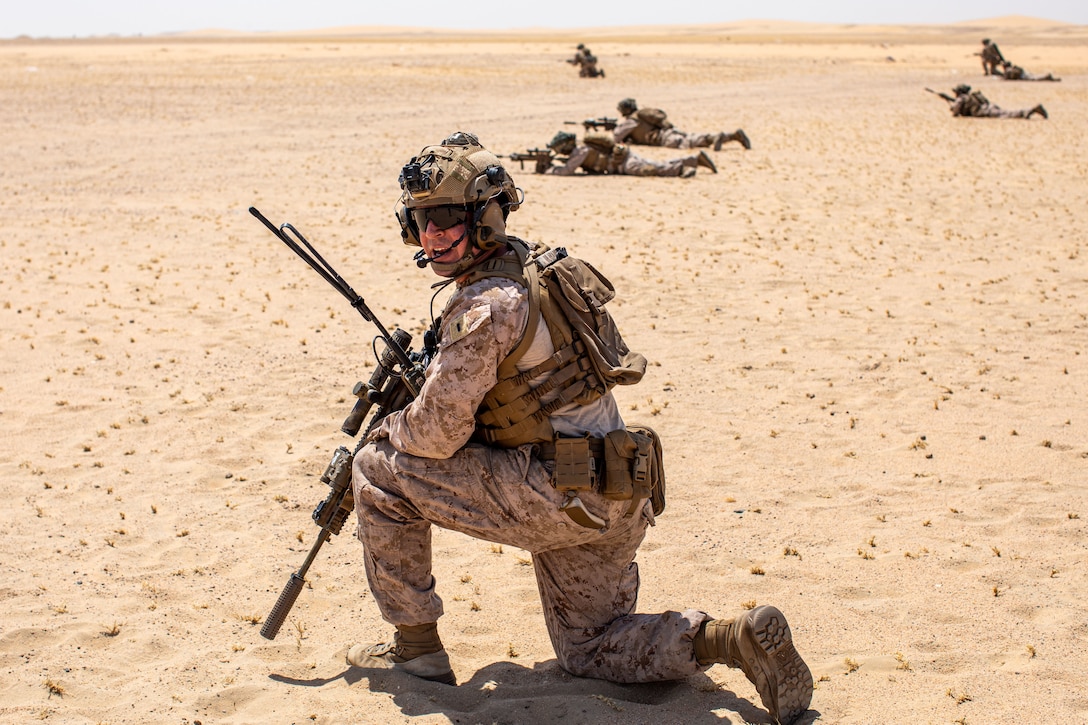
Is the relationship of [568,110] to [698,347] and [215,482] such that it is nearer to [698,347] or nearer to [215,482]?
[698,347]

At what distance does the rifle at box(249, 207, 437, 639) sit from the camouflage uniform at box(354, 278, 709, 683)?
234 mm

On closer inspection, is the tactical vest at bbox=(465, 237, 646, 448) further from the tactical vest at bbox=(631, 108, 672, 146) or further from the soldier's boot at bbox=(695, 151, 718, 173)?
the tactical vest at bbox=(631, 108, 672, 146)

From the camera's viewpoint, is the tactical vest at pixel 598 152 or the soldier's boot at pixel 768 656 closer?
the soldier's boot at pixel 768 656

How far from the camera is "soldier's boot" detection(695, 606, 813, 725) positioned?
372 cm

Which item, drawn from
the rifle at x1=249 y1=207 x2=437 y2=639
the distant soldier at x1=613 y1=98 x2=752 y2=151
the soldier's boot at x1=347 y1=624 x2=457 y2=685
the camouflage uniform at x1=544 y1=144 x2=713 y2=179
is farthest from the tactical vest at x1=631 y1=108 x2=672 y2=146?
the soldier's boot at x1=347 y1=624 x2=457 y2=685

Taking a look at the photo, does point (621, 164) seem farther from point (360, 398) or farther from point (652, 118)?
point (360, 398)

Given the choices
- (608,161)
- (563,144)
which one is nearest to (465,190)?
(608,161)

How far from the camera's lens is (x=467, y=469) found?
13.1ft

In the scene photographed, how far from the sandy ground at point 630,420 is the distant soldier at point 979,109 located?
8953 mm

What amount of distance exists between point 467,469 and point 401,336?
67 centimetres

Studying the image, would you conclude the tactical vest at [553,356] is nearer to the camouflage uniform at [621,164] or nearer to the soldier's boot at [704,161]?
the camouflage uniform at [621,164]

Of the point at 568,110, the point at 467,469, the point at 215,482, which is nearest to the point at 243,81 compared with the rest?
the point at 568,110

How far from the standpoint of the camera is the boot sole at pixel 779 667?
12.2 feet

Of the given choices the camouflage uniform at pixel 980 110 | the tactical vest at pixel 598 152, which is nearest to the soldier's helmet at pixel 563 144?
the tactical vest at pixel 598 152
